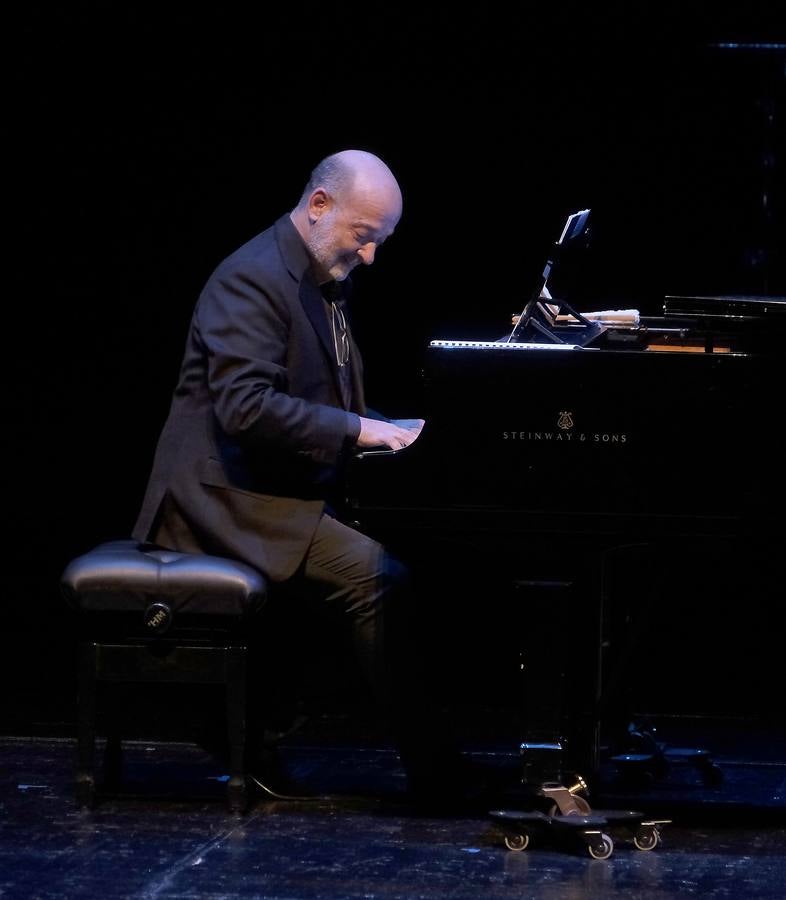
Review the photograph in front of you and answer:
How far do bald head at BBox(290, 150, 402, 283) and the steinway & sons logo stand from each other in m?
0.73

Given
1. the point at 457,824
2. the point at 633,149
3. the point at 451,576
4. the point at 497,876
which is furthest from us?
the point at 451,576

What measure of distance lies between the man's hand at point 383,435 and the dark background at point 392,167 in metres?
1.19

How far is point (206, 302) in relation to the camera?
3.93m

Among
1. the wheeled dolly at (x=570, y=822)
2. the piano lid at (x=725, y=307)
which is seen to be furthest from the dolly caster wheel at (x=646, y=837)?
the piano lid at (x=725, y=307)

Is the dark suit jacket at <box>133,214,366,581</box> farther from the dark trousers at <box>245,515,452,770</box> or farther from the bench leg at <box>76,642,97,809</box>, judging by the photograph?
the bench leg at <box>76,642,97,809</box>

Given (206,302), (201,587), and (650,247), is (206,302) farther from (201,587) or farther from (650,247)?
(650,247)

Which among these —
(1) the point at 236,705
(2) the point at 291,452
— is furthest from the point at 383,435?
(1) the point at 236,705

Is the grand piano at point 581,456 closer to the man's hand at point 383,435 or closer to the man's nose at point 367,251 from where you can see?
the man's hand at point 383,435

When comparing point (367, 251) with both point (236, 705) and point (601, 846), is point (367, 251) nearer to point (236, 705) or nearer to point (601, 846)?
point (236, 705)

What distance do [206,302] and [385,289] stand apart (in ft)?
3.63

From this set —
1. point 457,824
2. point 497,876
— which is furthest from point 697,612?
point 497,876

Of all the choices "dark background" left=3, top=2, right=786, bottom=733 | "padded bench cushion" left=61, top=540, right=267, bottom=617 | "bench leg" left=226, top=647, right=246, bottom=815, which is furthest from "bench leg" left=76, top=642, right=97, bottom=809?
"dark background" left=3, top=2, right=786, bottom=733

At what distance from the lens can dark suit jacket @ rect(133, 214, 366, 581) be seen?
148 inches

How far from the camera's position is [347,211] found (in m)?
3.91
